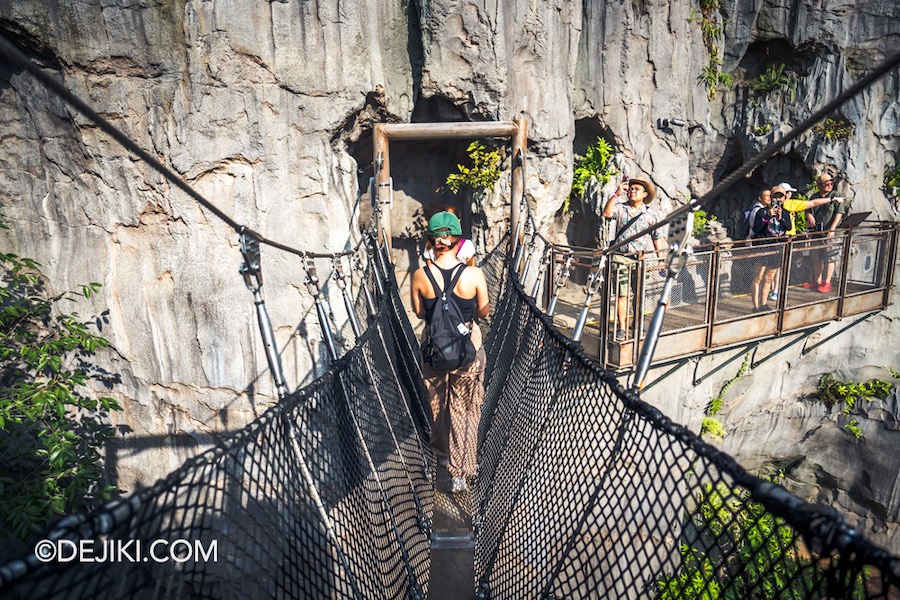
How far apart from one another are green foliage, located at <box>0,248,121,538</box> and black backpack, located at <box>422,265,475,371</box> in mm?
2339

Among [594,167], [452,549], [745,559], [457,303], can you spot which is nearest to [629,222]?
[457,303]

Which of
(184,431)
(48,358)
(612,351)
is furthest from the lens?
(184,431)

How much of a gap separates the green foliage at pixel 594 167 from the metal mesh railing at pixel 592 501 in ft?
11.2

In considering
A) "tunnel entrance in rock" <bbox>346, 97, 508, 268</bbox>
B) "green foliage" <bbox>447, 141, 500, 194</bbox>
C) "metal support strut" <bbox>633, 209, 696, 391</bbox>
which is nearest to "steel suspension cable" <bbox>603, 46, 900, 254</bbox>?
"metal support strut" <bbox>633, 209, 696, 391</bbox>

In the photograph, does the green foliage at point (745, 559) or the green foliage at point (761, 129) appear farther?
the green foliage at point (761, 129)

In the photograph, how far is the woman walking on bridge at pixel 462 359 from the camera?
7.96ft

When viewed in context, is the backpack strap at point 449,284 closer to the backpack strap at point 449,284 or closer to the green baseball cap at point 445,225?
the backpack strap at point 449,284

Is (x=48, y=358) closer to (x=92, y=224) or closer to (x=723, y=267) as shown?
(x=92, y=224)

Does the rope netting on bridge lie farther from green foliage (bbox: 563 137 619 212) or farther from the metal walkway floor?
green foliage (bbox: 563 137 619 212)

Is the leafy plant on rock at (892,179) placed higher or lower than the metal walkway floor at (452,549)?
higher

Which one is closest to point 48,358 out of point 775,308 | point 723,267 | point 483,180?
point 483,180

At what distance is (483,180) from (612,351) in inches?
84.6

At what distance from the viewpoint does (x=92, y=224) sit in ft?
14.9

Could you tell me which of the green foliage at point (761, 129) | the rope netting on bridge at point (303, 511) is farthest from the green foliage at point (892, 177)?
the rope netting on bridge at point (303, 511)
